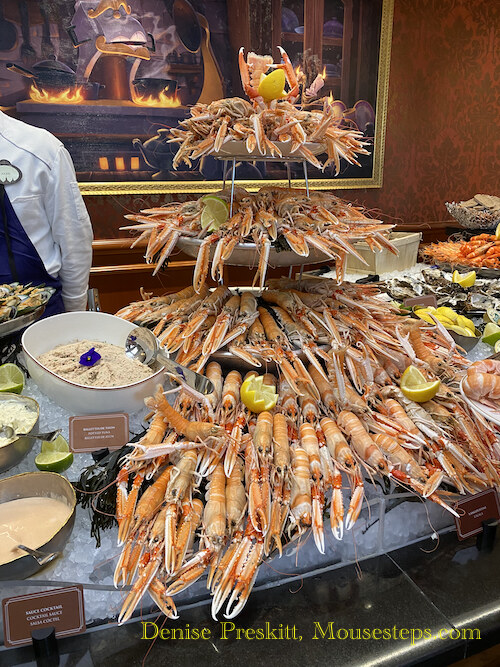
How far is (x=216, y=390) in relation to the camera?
1.12 m

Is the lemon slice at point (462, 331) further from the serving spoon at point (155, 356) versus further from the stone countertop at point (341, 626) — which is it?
the serving spoon at point (155, 356)

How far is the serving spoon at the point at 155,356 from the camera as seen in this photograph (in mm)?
1072

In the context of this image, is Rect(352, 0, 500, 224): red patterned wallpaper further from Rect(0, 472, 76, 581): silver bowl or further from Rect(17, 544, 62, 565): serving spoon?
Rect(17, 544, 62, 565): serving spoon

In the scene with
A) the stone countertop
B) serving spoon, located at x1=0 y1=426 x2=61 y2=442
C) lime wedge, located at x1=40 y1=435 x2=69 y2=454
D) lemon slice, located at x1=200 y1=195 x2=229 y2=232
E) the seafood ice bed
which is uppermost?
lemon slice, located at x1=200 y1=195 x2=229 y2=232

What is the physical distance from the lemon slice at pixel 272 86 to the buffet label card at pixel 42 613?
1116mm

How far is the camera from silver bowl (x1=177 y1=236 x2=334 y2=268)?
120 cm

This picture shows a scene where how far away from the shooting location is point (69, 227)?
1.82 metres

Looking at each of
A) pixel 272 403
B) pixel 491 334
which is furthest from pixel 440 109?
pixel 272 403

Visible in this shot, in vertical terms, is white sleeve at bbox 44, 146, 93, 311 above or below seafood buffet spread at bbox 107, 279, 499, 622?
above

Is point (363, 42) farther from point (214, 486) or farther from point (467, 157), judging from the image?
point (214, 486)

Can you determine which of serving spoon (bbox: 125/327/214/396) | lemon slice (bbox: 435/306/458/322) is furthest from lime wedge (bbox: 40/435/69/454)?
lemon slice (bbox: 435/306/458/322)

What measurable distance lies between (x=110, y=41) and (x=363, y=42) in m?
1.89

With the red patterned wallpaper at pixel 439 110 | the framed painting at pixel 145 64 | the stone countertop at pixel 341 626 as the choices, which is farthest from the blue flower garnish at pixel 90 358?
the red patterned wallpaper at pixel 439 110

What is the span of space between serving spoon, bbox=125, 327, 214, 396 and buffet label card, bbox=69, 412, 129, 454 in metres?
0.16
